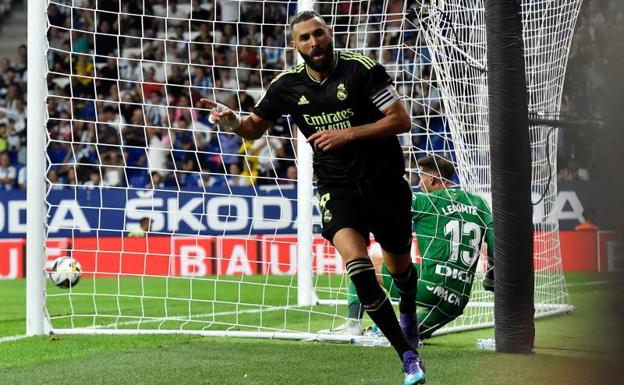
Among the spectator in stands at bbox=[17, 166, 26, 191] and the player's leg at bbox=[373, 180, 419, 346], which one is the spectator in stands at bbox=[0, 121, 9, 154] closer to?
the spectator in stands at bbox=[17, 166, 26, 191]

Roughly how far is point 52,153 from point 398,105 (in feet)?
43.4

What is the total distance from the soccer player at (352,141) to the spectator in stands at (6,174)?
42.4ft

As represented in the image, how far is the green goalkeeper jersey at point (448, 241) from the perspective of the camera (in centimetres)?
716

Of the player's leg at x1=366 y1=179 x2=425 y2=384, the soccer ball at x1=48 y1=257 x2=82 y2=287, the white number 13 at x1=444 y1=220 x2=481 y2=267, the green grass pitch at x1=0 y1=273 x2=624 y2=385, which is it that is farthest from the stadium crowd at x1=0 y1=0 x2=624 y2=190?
the player's leg at x1=366 y1=179 x2=425 y2=384

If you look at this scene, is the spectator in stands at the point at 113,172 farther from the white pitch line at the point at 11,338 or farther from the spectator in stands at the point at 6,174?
the white pitch line at the point at 11,338

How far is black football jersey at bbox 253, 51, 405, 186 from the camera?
5.28 meters

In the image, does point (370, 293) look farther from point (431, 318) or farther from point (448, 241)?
point (448, 241)

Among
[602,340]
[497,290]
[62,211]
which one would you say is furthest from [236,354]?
[62,211]

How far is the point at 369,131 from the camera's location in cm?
512

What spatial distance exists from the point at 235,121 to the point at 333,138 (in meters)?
0.65

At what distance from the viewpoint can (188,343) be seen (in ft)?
22.8

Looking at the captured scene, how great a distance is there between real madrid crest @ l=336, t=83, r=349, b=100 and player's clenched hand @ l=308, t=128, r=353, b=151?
246 mm

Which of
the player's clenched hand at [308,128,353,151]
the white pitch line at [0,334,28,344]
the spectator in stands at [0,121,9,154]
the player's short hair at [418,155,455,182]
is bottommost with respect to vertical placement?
the white pitch line at [0,334,28,344]

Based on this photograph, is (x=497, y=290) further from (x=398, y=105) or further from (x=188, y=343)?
(x=188, y=343)
